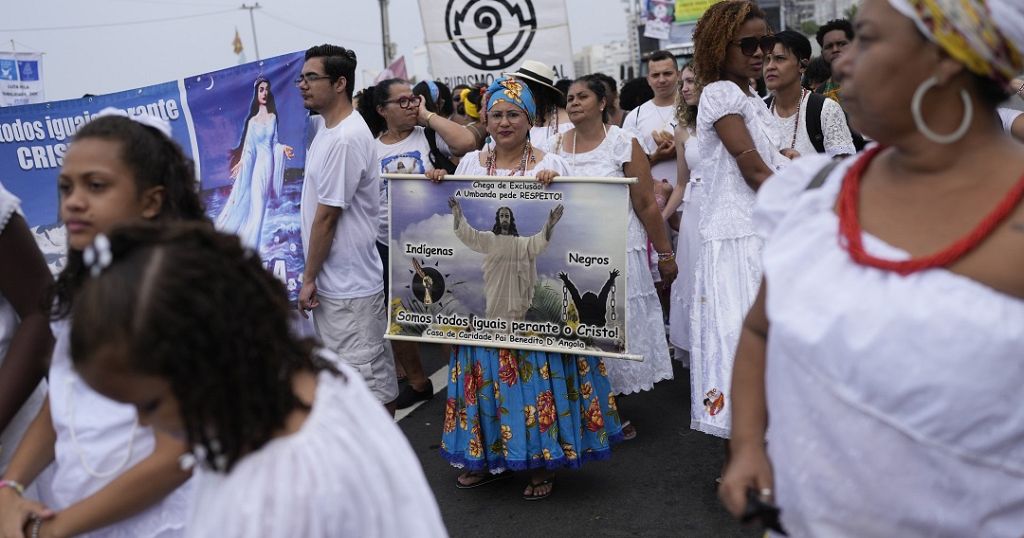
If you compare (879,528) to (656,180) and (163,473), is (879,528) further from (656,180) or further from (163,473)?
(656,180)

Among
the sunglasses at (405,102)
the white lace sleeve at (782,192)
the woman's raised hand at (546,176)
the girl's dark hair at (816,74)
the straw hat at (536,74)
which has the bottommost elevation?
the woman's raised hand at (546,176)

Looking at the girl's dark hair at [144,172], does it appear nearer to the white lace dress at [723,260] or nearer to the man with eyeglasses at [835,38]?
the white lace dress at [723,260]

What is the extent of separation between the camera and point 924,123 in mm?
1644

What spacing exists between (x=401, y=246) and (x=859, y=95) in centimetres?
297

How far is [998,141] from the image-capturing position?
1.67 meters

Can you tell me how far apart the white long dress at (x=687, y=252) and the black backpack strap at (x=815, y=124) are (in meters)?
0.68

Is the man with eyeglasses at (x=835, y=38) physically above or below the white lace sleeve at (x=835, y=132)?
above

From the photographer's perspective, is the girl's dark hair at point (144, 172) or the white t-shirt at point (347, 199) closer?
the girl's dark hair at point (144, 172)

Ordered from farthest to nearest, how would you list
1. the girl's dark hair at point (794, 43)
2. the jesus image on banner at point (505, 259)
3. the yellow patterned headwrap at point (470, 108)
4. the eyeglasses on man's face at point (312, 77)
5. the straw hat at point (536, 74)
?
the yellow patterned headwrap at point (470, 108)
the straw hat at point (536, 74)
the eyeglasses on man's face at point (312, 77)
the girl's dark hair at point (794, 43)
the jesus image on banner at point (505, 259)

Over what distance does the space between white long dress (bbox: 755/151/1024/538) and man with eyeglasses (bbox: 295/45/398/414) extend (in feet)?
10.9

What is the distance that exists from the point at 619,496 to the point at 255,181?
8.46 feet

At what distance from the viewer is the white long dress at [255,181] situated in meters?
5.18

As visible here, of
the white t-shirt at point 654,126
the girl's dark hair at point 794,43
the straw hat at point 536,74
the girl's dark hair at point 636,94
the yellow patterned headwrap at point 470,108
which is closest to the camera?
the girl's dark hair at point 794,43

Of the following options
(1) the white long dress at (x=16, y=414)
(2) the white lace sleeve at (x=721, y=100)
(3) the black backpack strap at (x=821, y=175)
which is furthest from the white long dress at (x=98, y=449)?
(2) the white lace sleeve at (x=721, y=100)
